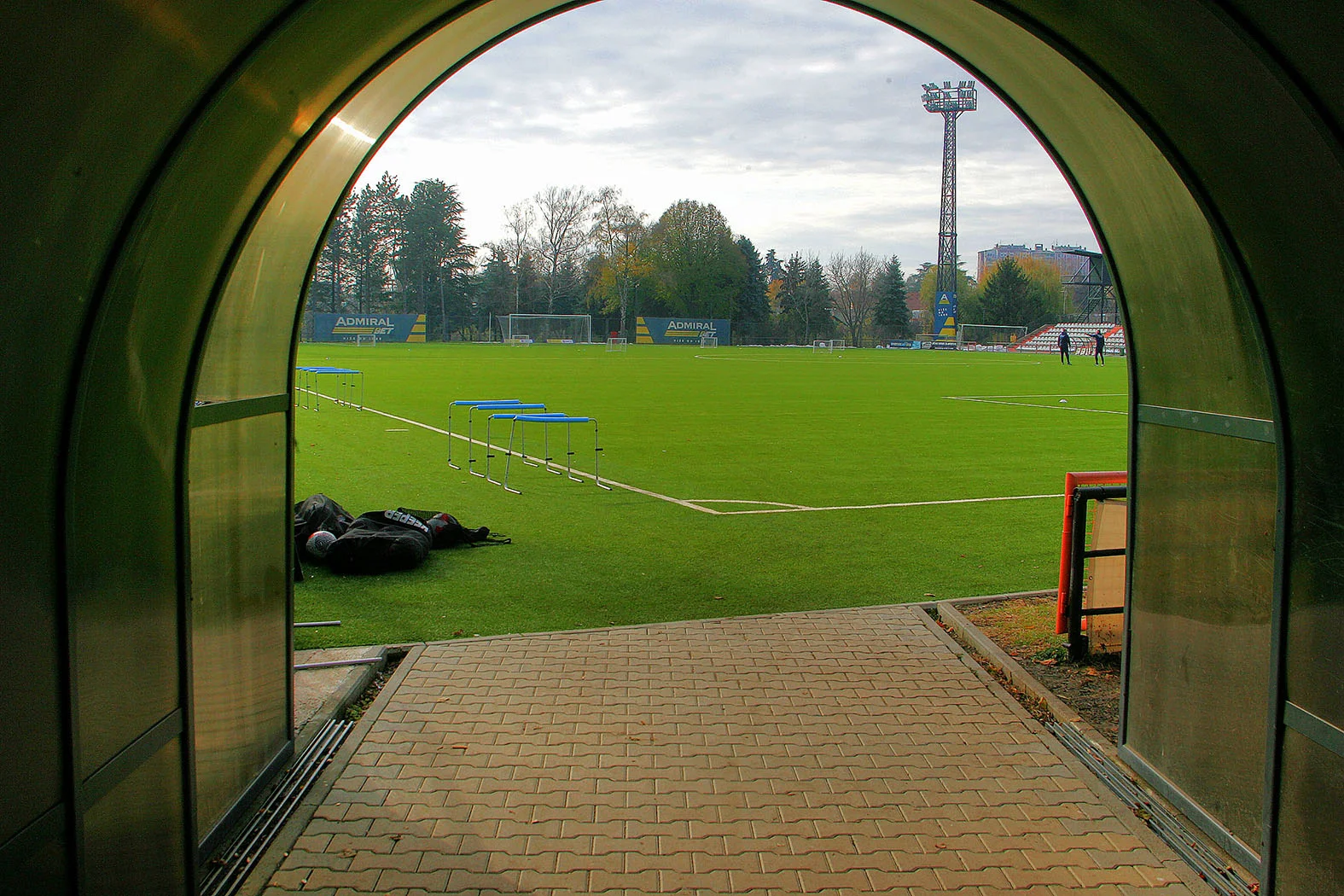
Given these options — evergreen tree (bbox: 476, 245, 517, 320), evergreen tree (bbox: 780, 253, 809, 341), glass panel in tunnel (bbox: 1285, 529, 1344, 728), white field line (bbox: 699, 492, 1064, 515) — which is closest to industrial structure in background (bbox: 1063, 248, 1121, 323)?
evergreen tree (bbox: 780, 253, 809, 341)

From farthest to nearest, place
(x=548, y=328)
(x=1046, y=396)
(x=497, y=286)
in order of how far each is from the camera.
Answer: (x=497, y=286) < (x=548, y=328) < (x=1046, y=396)

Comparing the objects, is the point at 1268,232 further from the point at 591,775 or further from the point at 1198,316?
the point at 591,775

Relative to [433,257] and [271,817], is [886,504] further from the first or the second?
[433,257]

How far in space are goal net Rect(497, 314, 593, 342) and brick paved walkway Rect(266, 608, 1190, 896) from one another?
83158 mm

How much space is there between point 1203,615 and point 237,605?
4.27m

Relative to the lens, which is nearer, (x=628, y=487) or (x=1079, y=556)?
(x=1079, y=556)

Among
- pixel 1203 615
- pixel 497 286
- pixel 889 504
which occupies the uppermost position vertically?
pixel 497 286

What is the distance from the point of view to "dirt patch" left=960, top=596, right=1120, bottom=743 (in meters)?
6.02

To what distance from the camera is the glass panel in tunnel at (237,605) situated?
4141 mm

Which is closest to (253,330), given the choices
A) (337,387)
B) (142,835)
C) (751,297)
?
(142,835)

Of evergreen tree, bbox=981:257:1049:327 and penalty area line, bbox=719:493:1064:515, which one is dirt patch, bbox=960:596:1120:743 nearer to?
penalty area line, bbox=719:493:1064:515

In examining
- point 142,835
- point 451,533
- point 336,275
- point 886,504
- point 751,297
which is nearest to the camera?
point 142,835

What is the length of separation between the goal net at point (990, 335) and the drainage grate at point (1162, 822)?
94.6 m

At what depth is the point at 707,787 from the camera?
15.9ft
